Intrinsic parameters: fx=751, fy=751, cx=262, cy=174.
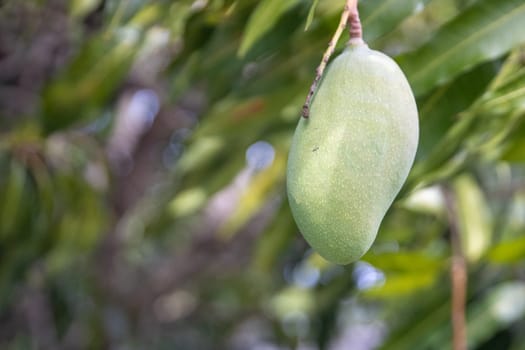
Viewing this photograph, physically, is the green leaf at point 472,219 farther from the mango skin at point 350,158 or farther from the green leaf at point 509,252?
the mango skin at point 350,158

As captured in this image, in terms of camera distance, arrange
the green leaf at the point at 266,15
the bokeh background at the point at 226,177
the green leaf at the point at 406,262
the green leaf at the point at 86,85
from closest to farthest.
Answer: the green leaf at the point at 266,15
the bokeh background at the point at 226,177
the green leaf at the point at 406,262
the green leaf at the point at 86,85

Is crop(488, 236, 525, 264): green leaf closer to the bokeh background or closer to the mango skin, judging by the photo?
the bokeh background

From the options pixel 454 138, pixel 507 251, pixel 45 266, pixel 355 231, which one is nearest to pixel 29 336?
pixel 45 266

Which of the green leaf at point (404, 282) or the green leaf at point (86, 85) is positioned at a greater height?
the green leaf at point (86, 85)

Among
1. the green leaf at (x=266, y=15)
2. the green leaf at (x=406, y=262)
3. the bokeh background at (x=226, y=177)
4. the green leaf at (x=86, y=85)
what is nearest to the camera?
the green leaf at (x=266, y=15)

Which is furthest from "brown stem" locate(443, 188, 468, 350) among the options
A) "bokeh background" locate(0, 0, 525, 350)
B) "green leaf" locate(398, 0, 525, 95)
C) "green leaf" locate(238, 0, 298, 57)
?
"green leaf" locate(238, 0, 298, 57)

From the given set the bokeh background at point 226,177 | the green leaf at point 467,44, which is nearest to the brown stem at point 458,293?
the bokeh background at point 226,177

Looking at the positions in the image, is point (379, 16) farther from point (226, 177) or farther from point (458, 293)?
point (226, 177)
